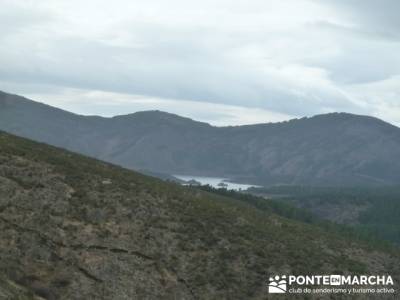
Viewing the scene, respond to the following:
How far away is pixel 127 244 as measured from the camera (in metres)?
48.6

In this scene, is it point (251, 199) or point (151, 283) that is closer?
point (151, 283)

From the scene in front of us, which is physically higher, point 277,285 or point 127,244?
point 127,244

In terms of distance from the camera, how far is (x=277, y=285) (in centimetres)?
4909

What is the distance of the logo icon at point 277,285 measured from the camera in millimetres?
48250

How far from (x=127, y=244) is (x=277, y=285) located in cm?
1275

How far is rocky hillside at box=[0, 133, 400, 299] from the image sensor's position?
42000mm

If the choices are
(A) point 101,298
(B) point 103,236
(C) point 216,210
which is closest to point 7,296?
(A) point 101,298

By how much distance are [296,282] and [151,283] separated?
13411 millimetres

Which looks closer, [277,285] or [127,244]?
[127,244]

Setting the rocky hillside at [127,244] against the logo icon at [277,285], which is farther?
the logo icon at [277,285]

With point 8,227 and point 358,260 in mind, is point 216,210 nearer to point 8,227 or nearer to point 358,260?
point 358,260

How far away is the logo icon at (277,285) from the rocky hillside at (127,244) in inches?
26.4

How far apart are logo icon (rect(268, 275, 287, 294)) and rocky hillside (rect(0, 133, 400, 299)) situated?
0.67 metres

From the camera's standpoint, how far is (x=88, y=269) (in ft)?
143
